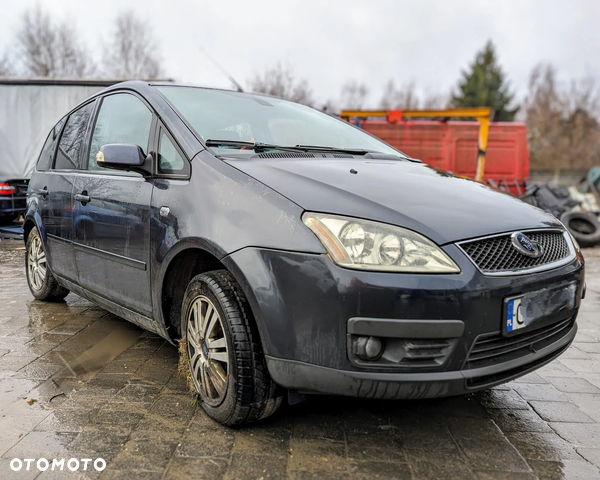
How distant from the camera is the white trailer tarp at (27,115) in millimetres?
10273

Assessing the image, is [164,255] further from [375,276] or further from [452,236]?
[452,236]

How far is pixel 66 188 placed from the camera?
3.47 metres

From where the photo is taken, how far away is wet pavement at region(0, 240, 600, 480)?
1958 mm

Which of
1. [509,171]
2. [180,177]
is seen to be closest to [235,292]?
[180,177]

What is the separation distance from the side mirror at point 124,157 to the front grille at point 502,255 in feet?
5.35

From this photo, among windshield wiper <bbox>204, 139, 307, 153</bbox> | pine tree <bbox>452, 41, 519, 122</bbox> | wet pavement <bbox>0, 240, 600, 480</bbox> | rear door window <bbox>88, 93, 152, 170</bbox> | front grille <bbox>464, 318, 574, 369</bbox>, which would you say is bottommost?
wet pavement <bbox>0, 240, 600, 480</bbox>

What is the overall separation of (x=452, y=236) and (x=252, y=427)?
118 cm

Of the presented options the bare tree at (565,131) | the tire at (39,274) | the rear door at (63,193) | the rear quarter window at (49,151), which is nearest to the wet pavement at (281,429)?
the rear door at (63,193)

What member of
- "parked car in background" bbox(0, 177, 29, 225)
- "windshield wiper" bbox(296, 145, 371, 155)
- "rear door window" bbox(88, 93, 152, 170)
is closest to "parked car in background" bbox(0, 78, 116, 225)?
"parked car in background" bbox(0, 177, 29, 225)

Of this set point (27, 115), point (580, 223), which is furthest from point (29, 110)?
point (580, 223)

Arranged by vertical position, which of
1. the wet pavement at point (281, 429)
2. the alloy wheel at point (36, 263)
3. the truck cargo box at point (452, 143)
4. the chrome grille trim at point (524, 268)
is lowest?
the wet pavement at point (281, 429)

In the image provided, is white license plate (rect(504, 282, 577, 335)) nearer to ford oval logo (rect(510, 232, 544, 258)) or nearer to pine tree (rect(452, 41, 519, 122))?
ford oval logo (rect(510, 232, 544, 258))

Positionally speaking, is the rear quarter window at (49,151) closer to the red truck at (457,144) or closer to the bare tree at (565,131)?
the red truck at (457,144)

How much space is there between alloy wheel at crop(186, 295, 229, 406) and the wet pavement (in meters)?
0.15
